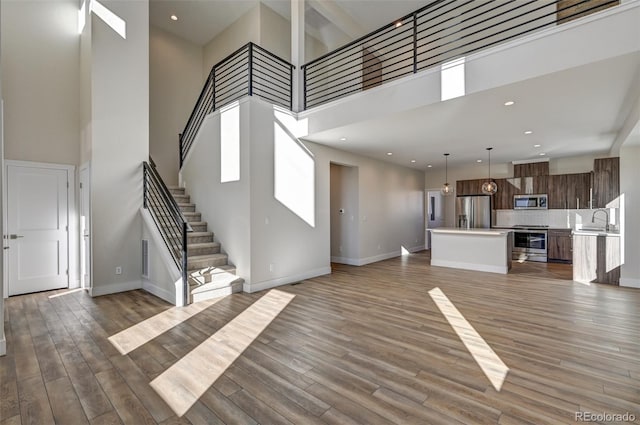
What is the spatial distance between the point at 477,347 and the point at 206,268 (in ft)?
13.4

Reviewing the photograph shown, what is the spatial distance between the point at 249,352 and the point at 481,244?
19.6 feet

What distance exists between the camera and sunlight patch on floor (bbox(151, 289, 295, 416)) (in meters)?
2.20

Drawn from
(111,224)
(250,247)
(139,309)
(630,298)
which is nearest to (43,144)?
(111,224)

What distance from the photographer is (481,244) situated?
682 centimetres

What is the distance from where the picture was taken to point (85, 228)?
201 inches

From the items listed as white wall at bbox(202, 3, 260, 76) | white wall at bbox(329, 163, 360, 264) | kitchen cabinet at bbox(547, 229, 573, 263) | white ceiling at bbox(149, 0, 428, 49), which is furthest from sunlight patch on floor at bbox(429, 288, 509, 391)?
white wall at bbox(202, 3, 260, 76)

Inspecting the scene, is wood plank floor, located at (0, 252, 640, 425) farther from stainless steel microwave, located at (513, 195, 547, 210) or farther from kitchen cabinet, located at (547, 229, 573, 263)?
stainless steel microwave, located at (513, 195, 547, 210)

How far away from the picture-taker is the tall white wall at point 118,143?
15.9ft

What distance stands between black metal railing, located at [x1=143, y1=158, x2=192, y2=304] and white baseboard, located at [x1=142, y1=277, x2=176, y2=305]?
28 cm

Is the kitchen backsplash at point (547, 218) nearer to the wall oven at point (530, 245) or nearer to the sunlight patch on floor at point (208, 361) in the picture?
the wall oven at point (530, 245)

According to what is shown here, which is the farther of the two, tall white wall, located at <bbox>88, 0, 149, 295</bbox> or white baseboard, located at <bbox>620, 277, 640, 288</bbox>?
white baseboard, located at <bbox>620, 277, 640, 288</bbox>

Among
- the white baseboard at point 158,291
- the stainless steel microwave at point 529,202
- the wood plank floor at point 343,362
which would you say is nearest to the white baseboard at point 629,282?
the wood plank floor at point 343,362

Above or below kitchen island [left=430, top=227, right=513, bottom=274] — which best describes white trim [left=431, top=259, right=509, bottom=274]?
below

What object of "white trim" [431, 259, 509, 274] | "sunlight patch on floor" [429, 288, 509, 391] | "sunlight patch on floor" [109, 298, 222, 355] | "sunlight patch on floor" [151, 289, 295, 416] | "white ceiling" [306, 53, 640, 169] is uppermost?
"white ceiling" [306, 53, 640, 169]
